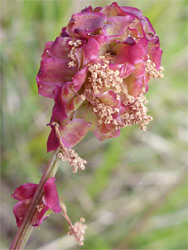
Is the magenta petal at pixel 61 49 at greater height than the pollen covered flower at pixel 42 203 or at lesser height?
greater

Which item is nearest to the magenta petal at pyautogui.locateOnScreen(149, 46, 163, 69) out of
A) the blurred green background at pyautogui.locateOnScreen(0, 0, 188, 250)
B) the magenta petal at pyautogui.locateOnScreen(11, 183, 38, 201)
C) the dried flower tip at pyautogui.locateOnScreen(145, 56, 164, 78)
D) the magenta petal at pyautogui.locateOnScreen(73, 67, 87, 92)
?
the dried flower tip at pyautogui.locateOnScreen(145, 56, 164, 78)

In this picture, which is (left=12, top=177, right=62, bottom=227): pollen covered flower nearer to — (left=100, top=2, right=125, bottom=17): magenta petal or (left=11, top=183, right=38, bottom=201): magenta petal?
(left=11, top=183, right=38, bottom=201): magenta petal

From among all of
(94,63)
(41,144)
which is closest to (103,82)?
(94,63)

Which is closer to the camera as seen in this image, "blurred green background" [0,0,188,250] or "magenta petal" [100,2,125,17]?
"magenta petal" [100,2,125,17]

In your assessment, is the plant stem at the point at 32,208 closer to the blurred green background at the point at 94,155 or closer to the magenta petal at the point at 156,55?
the magenta petal at the point at 156,55

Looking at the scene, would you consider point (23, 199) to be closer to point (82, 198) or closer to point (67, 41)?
point (67, 41)

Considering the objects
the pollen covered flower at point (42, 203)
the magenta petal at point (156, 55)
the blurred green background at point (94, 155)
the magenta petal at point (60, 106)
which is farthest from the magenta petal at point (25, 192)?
the blurred green background at point (94, 155)
